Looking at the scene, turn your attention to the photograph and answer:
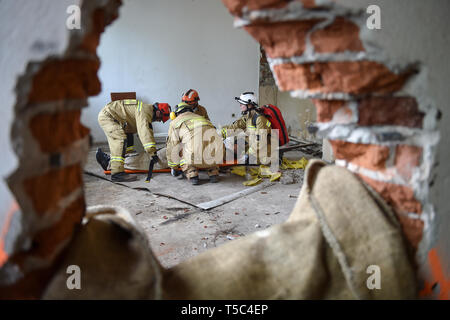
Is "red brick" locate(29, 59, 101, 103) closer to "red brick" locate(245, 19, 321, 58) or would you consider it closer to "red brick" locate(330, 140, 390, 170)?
"red brick" locate(245, 19, 321, 58)

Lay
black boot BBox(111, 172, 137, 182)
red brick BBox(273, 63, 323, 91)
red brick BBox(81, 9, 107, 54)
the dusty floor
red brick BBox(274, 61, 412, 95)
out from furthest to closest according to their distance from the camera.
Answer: black boot BBox(111, 172, 137, 182) → the dusty floor → red brick BBox(273, 63, 323, 91) → red brick BBox(274, 61, 412, 95) → red brick BBox(81, 9, 107, 54)

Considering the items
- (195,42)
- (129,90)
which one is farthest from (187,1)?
(129,90)

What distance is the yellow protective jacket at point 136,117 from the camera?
494 centimetres

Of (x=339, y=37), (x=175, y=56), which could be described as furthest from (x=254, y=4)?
(x=175, y=56)

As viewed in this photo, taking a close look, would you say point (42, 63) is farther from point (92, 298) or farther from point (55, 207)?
point (92, 298)

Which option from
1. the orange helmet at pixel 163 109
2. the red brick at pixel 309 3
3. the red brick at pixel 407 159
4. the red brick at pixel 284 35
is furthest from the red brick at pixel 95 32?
the orange helmet at pixel 163 109

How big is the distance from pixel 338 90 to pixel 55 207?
98 cm

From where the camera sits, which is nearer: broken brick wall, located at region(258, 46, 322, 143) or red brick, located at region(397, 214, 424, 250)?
red brick, located at region(397, 214, 424, 250)

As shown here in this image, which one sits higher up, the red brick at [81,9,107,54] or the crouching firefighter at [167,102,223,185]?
the red brick at [81,9,107,54]

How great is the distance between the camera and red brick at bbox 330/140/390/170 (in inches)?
45.2

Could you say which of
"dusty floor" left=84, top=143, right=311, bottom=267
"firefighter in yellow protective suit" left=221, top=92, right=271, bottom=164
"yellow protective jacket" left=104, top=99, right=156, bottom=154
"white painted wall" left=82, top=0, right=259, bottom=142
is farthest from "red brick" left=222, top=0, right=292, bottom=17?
"white painted wall" left=82, top=0, right=259, bottom=142

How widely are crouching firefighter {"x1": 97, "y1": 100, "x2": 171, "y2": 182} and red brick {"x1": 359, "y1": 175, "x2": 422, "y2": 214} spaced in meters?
4.11

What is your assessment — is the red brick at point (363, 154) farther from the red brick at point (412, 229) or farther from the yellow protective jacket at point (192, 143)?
the yellow protective jacket at point (192, 143)

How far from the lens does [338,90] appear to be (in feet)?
3.67
